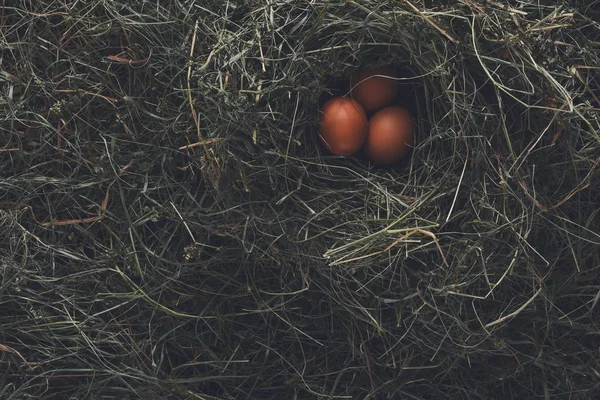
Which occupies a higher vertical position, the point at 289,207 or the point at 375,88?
the point at 375,88

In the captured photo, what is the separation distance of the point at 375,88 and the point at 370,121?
6 centimetres

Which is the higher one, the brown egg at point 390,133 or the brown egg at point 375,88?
the brown egg at point 375,88

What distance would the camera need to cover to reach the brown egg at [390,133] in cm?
187

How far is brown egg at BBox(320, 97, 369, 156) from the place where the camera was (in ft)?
6.07

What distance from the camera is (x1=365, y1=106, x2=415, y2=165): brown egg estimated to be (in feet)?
6.12

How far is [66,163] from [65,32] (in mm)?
246

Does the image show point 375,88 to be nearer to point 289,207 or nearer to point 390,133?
point 390,133

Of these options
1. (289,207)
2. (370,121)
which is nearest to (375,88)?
(370,121)

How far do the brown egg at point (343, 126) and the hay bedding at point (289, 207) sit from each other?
0.12 feet

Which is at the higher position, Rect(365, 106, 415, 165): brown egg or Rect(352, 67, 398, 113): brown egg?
Rect(352, 67, 398, 113): brown egg

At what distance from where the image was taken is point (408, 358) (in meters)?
1.89

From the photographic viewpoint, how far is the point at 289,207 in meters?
1.88

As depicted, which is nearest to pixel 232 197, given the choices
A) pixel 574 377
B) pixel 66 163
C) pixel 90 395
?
pixel 66 163

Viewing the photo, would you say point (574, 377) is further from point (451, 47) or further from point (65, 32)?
point (65, 32)
